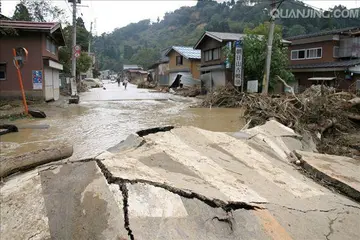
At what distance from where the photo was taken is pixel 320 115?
820 cm

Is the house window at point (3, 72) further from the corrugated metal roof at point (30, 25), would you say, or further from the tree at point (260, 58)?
the tree at point (260, 58)

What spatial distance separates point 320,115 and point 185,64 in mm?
28573

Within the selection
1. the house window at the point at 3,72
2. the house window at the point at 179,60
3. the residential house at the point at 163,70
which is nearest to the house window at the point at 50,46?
the house window at the point at 3,72

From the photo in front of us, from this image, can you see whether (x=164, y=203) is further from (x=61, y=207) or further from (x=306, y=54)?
(x=306, y=54)

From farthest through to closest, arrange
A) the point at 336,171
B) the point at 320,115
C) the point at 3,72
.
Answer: the point at 3,72 < the point at 320,115 < the point at 336,171

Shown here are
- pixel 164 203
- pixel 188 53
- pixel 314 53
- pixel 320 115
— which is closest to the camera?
pixel 164 203

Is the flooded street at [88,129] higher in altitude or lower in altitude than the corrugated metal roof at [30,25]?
lower

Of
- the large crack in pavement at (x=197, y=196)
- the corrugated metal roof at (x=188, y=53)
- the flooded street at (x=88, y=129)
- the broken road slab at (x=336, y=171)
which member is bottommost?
the flooded street at (x=88, y=129)

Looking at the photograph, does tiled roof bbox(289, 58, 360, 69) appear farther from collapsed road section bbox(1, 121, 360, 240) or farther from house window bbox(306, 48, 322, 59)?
collapsed road section bbox(1, 121, 360, 240)

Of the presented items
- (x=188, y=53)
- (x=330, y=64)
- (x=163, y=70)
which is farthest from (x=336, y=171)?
(x=163, y=70)

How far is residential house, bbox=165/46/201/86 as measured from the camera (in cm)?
3431

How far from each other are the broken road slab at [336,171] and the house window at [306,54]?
2471 cm

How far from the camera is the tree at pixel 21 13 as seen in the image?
28.0 metres

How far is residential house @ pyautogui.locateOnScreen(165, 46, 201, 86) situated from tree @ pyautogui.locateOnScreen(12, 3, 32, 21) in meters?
15.7
